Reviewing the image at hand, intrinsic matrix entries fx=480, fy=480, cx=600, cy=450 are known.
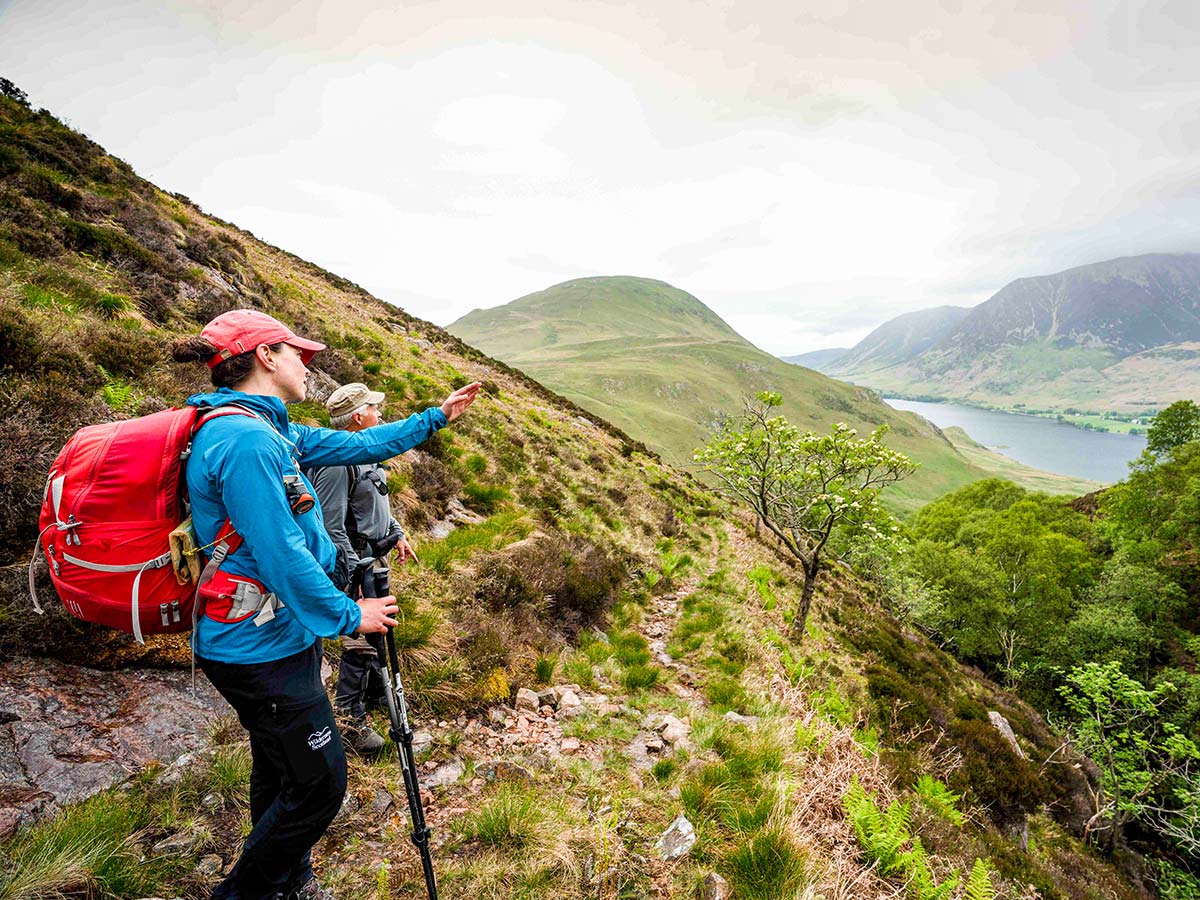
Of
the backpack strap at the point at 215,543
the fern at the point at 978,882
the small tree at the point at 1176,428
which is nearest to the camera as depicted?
the backpack strap at the point at 215,543

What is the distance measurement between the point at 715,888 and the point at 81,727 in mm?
4620

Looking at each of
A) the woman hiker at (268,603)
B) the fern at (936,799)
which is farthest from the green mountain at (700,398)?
the woman hiker at (268,603)

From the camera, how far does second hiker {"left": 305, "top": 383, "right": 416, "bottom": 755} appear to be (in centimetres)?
439

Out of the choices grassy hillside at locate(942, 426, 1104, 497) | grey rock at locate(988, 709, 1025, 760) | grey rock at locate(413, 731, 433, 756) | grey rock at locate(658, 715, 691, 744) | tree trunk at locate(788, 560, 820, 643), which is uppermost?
grey rock at locate(413, 731, 433, 756)

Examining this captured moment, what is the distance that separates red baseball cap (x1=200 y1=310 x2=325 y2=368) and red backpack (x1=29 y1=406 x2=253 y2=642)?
0.47m

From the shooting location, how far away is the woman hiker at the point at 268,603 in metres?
2.33

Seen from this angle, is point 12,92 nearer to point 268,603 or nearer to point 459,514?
point 459,514

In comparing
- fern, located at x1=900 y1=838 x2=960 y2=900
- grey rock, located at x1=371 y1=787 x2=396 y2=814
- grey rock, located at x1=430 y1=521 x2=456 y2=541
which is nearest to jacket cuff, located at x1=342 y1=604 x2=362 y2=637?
grey rock, located at x1=371 y1=787 x2=396 y2=814

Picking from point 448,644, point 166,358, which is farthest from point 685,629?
point 166,358

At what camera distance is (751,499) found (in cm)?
1727

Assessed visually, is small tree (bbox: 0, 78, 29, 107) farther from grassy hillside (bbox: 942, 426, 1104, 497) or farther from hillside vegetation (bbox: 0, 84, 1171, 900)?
grassy hillside (bbox: 942, 426, 1104, 497)

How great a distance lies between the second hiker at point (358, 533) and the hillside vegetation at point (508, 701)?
455 mm

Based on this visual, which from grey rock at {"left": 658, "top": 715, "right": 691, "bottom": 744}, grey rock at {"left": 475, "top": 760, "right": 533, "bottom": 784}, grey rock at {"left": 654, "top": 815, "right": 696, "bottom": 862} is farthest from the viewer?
grey rock at {"left": 658, "top": 715, "right": 691, "bottom": 744}

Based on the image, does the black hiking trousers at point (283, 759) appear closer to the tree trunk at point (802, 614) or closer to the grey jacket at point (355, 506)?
the grey jacket at point (355, 506)
